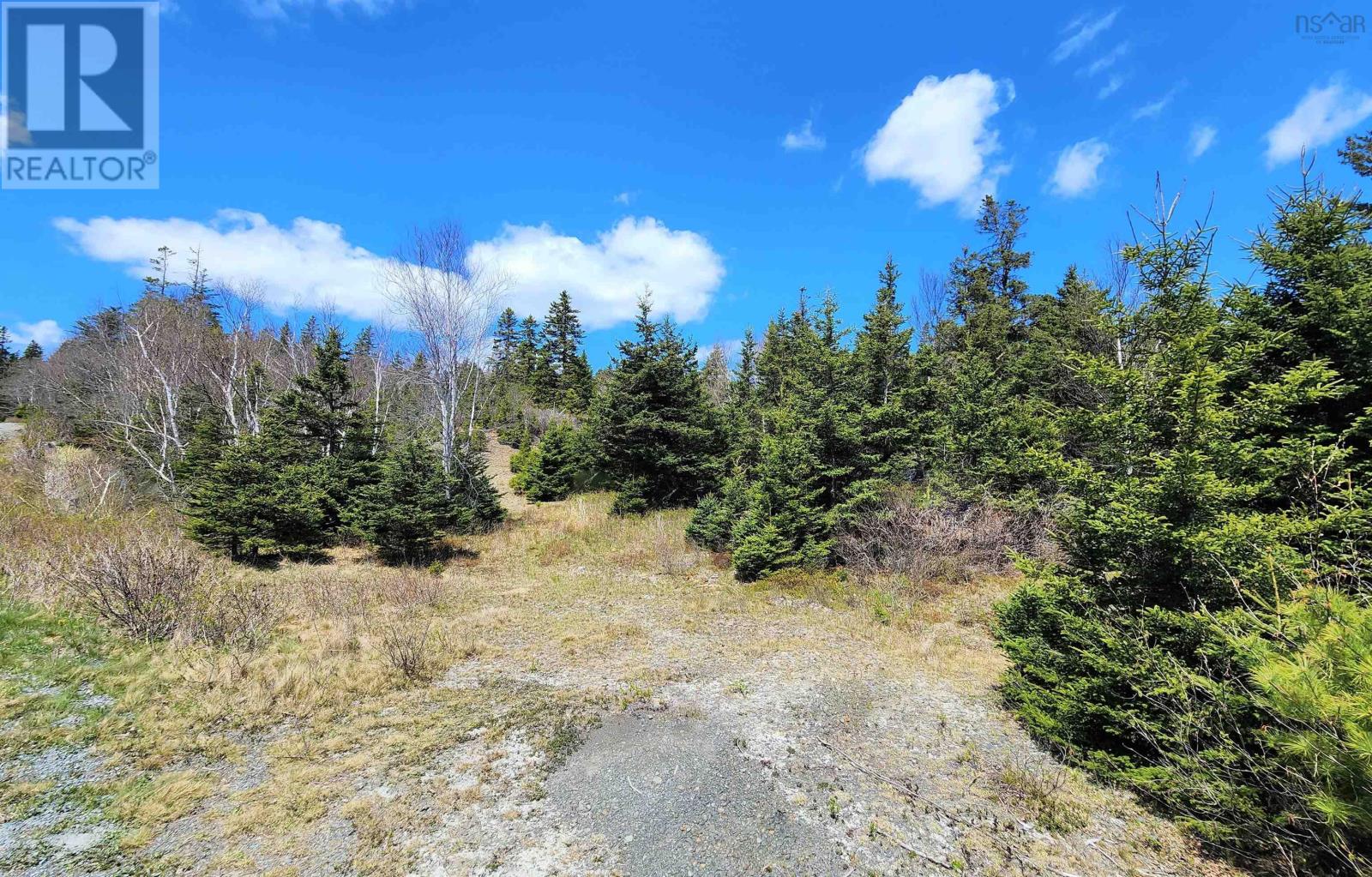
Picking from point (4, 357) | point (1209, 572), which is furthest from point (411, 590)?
point (4, 357)

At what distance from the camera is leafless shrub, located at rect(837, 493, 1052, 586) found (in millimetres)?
10961

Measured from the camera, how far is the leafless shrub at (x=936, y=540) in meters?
11.0

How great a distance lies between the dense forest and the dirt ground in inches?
35.4

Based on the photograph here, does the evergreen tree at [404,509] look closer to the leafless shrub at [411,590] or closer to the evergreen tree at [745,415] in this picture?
the leafless shrub at [411,590]

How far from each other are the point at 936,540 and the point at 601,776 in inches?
357

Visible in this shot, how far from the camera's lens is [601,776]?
184 inches

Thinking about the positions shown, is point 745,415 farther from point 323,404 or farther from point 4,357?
point 4,357

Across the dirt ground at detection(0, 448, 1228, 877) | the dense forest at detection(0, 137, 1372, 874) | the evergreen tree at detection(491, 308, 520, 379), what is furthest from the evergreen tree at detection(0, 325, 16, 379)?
the dirt ground at detection(0, 448, 1228, 877)

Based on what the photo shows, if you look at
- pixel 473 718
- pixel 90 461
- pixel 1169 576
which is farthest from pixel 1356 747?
pixel 90 461

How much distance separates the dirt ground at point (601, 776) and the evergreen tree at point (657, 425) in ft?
35.3

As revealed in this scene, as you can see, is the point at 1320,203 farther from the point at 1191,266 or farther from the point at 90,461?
the point at 90,461

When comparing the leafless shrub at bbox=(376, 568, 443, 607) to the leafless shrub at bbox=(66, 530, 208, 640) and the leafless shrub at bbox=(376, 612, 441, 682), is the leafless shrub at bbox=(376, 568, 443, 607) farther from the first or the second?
the leafless shrub at bbox=(66, 530, 208, 640)

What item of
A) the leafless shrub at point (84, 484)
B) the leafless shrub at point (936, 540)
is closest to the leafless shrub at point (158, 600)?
the leafless shrub at point (84, 484)

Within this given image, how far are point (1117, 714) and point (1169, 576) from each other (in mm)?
1323
